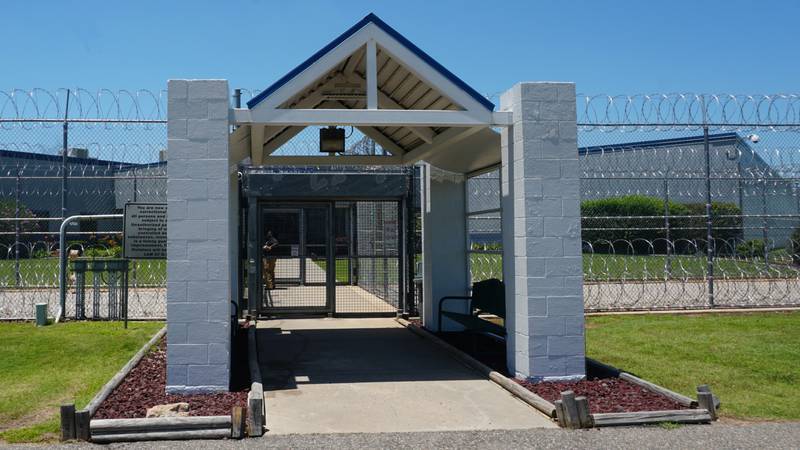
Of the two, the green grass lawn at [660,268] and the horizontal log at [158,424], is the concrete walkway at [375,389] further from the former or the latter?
the green grass lawn at [660,268]

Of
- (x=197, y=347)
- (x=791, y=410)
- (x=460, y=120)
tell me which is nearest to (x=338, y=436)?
(x=197, y=347)

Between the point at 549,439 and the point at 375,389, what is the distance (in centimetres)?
226

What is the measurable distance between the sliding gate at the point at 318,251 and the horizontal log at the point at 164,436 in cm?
760

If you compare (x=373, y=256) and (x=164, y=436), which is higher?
(x=373, y=256)

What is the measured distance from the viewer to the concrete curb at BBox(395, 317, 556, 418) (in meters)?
6.40

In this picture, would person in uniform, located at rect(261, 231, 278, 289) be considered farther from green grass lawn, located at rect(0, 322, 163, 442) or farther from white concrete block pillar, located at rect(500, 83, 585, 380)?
white concrete block pillar, located at rect(500, 83, 585, 380)

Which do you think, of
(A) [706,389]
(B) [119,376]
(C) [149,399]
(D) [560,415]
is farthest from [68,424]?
(A) [706,389]

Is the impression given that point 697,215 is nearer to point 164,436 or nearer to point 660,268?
point 660,268

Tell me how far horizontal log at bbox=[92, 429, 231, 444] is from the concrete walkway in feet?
1.42

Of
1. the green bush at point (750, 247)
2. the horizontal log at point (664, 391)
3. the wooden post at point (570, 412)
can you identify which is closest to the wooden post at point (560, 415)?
the wooden post at point (570, 412)

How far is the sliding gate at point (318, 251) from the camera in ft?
44.1

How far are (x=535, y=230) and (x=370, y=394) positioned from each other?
234 centimetres

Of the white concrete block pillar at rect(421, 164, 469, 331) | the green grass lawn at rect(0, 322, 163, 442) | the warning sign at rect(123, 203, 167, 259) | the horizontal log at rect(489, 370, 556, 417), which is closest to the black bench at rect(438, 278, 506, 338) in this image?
the white concrete block pillar at rect(421, 164, 469, 331)

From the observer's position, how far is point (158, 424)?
564cm
